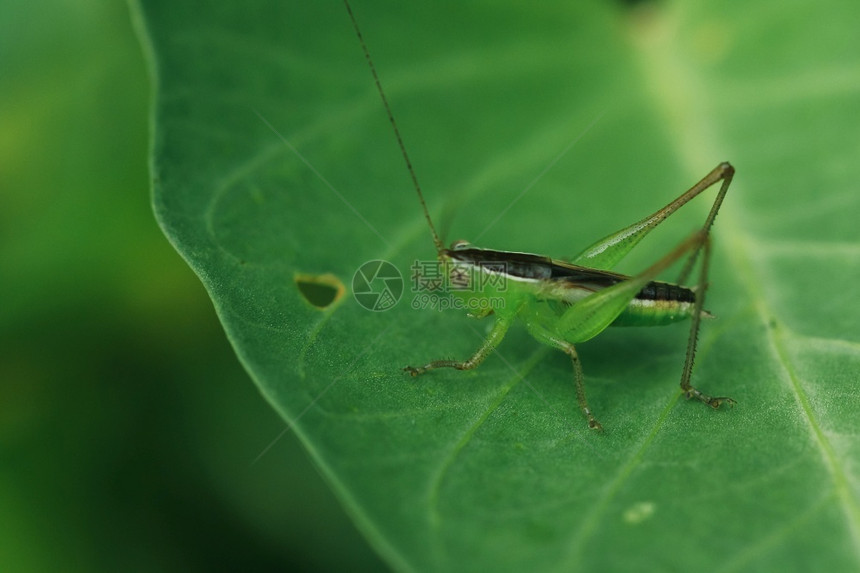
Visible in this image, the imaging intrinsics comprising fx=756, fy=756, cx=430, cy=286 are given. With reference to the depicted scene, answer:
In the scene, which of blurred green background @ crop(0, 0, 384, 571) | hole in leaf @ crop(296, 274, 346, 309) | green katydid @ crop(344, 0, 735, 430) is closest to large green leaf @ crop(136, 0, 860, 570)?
hole in leaf @ crop(296, 274, 346, 309)

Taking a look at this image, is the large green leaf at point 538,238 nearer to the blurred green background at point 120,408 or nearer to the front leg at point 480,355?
the front leg at point 480,355

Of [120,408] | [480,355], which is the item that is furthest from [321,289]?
[120,408]

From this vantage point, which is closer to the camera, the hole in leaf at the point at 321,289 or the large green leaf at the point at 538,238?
the large green leaf at the point at 538,238

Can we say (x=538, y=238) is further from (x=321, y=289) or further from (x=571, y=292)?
(x=321, y=289)

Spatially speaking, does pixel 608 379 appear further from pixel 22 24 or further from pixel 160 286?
pixel 22 24

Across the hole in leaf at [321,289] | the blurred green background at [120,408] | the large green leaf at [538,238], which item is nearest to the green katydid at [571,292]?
the large green leaf at [538,238]

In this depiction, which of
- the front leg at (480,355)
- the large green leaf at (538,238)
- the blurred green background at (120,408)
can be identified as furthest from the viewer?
the blurred green background at (120,408)

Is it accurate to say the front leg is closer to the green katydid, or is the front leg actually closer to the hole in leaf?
the green katydid
